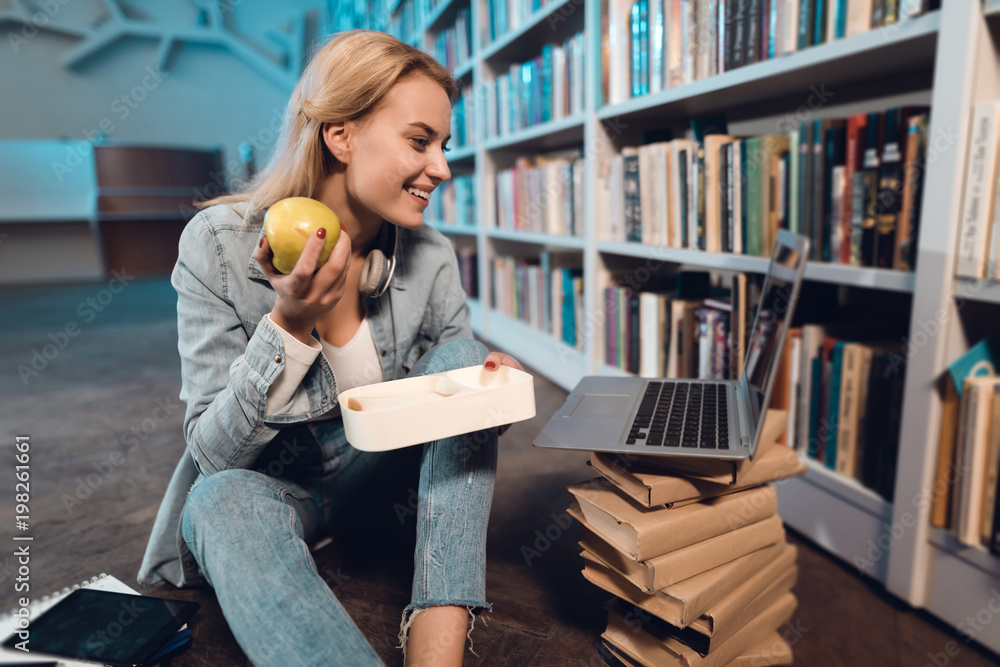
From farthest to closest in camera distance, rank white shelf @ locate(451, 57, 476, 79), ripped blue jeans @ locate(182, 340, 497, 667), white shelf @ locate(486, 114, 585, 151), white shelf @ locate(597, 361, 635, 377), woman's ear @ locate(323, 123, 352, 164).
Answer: white shelf @ locate(451, 57, 476, 79) → white shelf @ locate(486, 114, 585, 151) → white shelf @ locate(597, 361, 635, 377) → woman's ear @ locate(323, 123, 352, 164) → ripped blue jeans @ locate(182, 340, 497, 667)

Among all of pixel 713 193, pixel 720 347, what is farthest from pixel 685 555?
pixel 713 193

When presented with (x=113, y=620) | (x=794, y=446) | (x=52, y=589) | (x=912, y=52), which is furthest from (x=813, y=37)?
(x=52, y=589)

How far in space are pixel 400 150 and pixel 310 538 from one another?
62 centimetres

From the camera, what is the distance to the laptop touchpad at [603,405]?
87 cm

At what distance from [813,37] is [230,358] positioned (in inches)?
45.0

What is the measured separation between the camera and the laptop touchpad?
2.84 feet

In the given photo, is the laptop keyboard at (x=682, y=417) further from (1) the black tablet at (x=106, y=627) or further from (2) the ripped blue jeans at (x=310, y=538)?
(1) the black tablet at (x=106, y=627)

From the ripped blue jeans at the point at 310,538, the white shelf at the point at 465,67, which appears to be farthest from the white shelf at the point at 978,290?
the white shelf at the point at 465,67

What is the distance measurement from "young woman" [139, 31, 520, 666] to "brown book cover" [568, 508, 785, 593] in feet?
0.55

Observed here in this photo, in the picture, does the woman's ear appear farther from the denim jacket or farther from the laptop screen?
the laptop screen

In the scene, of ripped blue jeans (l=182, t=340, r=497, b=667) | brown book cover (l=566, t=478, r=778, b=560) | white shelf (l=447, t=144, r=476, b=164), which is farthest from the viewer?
white shelf (l=447, t=144, r=476, b=164)

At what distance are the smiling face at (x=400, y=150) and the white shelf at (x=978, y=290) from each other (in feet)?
2.58

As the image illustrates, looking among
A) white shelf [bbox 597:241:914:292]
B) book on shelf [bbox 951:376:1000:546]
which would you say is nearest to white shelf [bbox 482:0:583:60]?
white shelf [bbox 597:241:914:292]

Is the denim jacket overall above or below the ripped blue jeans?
above
